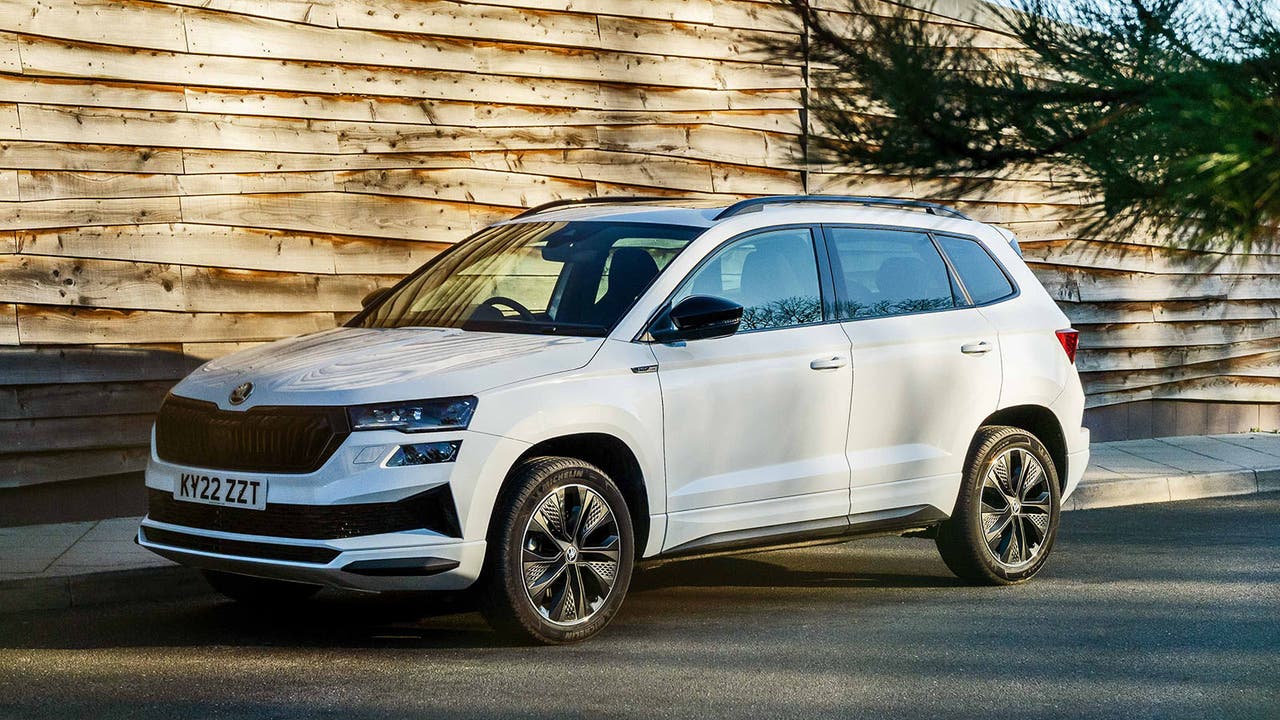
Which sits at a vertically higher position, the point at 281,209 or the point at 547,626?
the point at 281,209

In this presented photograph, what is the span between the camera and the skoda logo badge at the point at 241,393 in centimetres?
615

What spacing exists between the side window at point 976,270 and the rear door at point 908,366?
0.27 ft

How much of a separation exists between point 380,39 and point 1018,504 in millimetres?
4788

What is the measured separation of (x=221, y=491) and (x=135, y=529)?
285 cm

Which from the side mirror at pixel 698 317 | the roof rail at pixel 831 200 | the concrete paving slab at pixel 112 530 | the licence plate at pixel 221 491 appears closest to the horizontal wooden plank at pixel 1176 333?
the roof rail at pixel 831 200

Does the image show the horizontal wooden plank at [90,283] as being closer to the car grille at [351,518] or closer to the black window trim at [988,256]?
the car grille at [351,518]

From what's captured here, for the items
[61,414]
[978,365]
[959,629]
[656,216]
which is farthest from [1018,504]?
[61,414]

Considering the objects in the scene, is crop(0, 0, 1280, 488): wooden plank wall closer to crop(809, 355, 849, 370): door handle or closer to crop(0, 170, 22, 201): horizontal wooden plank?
crop(0, 170, 22, 201): horizontal wooden plank

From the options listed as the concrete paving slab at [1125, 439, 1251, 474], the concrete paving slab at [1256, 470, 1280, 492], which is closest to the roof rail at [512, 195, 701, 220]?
the concrete paving slab at [1125, 439, 1251, 474]

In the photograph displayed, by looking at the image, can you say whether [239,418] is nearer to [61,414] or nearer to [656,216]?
[656,216]

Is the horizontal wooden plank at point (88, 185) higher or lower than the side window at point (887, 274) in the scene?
higher

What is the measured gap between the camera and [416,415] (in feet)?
19.5

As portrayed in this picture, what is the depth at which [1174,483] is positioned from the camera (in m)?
11.3

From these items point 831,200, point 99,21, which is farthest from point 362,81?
point 831,200
